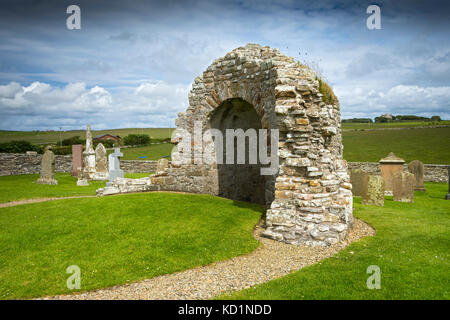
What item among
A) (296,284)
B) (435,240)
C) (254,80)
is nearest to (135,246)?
(296,284)

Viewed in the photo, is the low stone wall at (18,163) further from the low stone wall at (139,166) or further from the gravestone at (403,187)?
the gravestone at (403,187)

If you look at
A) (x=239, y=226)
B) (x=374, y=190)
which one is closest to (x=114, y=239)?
(x=239, y=226)

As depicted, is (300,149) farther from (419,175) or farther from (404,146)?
(404,146)

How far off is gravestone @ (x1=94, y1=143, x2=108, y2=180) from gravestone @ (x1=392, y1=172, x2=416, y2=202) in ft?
59.1

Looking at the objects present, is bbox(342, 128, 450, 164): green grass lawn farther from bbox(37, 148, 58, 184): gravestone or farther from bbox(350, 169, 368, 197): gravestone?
bbox(37, 148, 58, 184): gravestone

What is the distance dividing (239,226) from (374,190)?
7.10 metres

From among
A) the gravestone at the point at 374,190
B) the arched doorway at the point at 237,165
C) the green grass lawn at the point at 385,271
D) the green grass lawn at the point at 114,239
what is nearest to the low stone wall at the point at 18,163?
the green grass lawn at the point at 114,239

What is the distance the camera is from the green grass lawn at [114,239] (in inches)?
229

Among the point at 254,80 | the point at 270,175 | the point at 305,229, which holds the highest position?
the point at 254,80

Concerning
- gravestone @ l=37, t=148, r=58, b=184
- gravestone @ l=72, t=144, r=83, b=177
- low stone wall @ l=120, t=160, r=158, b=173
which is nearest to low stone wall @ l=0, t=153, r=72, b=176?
gravestone @ l=72, t=144, r=83, b=177

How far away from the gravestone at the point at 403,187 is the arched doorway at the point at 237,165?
611 cm
